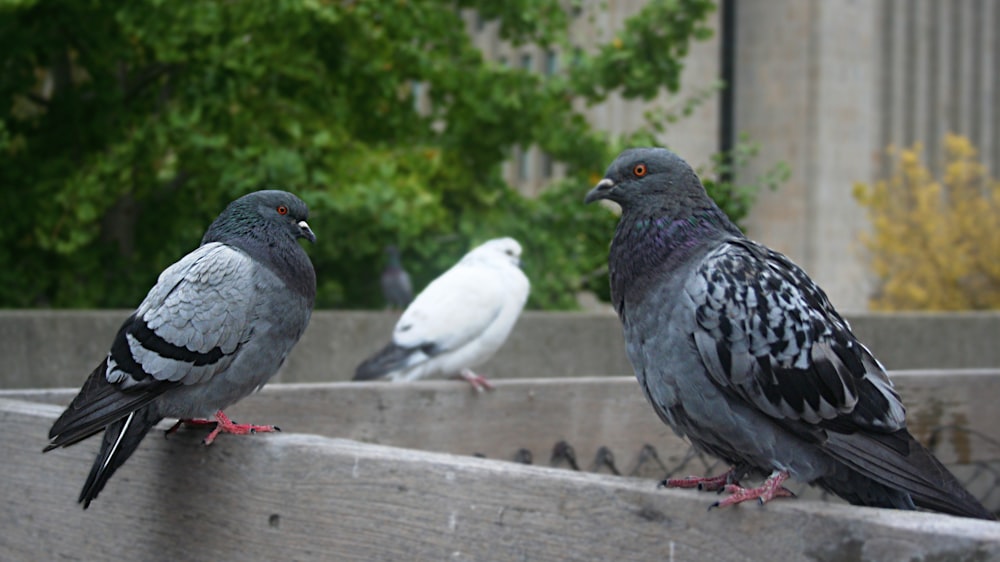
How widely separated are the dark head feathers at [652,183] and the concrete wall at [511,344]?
3734 mm

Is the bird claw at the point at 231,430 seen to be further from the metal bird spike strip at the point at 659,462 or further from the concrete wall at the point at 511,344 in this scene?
the concrete wall at the point at 511,344

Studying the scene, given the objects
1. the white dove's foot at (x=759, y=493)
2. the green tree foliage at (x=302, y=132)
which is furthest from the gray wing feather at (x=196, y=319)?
the green tree foliage at (x=302, y=132)

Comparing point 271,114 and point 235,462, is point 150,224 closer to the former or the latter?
point 271,114

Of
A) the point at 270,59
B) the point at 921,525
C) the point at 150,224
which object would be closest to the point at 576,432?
the point at 921,525

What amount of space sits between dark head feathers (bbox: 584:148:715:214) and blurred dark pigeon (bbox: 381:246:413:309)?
5743 mm

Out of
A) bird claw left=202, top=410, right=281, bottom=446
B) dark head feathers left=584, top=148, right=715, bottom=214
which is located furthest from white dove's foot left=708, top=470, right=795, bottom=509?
bird claw left=202, top=410, right=281, bottom=446

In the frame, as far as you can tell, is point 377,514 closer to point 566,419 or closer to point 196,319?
point 196,319

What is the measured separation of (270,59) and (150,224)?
1.64 meters

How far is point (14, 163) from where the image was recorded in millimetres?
7938

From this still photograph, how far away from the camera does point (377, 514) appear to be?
100 inches

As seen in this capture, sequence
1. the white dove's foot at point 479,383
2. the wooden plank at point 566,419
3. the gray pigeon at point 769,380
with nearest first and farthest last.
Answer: the gray pigeon at point 769,380, the wooden plank at point 566,419, the white dove's foot at point 479,383

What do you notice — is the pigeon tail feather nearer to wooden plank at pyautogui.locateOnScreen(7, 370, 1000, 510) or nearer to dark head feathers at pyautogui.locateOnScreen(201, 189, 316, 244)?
dark head feathers at pyautogui.locateOnScreen(201, 189, 316, 244)

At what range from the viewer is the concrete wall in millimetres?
5938

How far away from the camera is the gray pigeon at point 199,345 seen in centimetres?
284
